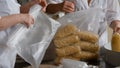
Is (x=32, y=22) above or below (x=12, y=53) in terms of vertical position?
above

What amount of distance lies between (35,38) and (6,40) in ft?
0.36

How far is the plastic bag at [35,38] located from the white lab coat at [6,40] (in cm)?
3

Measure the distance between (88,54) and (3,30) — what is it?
0.35 meters

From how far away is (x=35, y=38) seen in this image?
89cm

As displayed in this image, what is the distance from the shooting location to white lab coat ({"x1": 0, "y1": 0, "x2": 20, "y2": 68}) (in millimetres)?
879

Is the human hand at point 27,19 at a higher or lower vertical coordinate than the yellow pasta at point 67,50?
higher

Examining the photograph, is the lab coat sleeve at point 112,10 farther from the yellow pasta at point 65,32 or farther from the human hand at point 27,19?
the human hand at point 27,19

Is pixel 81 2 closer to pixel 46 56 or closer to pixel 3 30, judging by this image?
pixel 46 56

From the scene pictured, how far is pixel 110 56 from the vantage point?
85cm

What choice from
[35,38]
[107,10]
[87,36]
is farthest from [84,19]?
[107,10]

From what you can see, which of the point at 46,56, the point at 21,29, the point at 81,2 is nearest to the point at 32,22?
the point at 21,29

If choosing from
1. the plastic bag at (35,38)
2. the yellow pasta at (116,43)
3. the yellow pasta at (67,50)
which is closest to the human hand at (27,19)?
the plastic bag at (35,38)

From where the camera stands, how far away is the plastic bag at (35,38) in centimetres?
85

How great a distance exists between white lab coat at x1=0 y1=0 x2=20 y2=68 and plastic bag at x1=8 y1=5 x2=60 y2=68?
0.09 feet
